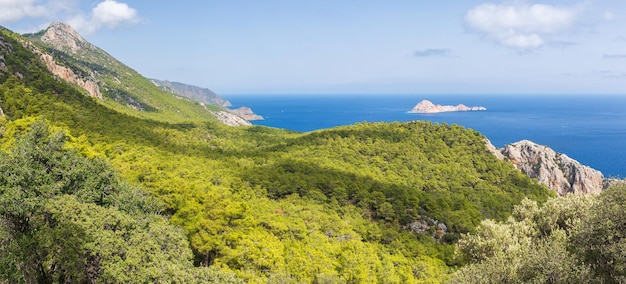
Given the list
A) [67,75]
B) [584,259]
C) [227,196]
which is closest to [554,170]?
[227,196]

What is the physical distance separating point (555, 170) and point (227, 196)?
8219cm

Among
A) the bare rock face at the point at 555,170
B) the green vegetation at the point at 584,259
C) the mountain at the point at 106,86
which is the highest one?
the mountain at the point at 106,86

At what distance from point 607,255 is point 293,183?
48.0 metres

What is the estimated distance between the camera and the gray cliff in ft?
279

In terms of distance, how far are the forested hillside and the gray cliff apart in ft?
21.3

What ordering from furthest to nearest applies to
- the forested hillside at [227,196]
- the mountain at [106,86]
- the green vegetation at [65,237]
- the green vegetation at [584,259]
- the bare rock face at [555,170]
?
the mountain at [106,86]
the bare rock face at [555,170]
the forested hillside at [227,196]
the green vegetation at [65,237]
the green vegetation at [584,259]

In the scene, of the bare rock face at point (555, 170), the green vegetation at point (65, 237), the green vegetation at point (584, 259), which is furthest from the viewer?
the bare rock face at point (555, 170)

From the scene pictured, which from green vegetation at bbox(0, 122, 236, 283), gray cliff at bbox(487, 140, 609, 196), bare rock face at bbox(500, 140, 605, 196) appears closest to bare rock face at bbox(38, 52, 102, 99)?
green vegetation at bbox(0, 122, 236, 283)

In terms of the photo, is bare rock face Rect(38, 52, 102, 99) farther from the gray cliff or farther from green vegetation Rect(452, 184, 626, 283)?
the gray cliff

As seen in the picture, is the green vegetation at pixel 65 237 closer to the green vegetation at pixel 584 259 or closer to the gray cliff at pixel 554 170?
the green vegetation at pixel 584 259

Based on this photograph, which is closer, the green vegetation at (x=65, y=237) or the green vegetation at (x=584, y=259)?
the green vegetation at (x=584, y=259)

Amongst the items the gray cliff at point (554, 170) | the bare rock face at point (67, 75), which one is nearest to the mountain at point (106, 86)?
the bare rock face at point (67, 75)

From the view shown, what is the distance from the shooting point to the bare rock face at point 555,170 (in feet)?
279

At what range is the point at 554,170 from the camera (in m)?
88.4
